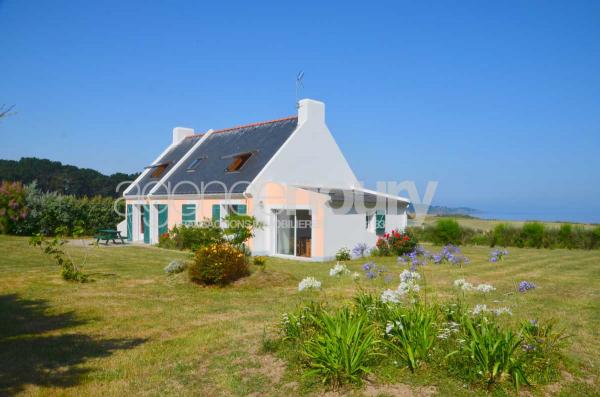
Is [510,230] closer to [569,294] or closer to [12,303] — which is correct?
[569,294]

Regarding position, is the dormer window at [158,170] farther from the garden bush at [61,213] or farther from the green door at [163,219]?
the garden bush at [61,213]

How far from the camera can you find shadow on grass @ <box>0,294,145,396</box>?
525cm

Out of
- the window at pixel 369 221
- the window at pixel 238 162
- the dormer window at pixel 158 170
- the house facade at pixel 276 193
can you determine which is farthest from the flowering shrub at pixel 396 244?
the dormer window at pixel 158 170

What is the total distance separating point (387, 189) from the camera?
21469 mm

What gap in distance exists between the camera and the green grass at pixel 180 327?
5.01m

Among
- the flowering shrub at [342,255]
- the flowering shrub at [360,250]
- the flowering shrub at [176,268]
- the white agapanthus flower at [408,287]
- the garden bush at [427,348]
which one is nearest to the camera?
the garden bush at [427,348]

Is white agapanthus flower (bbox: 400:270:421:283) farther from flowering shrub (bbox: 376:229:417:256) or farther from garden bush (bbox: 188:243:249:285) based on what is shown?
flowering shrub (bbox: 376:229:417:256)

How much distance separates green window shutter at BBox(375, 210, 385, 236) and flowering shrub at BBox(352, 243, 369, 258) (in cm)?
104

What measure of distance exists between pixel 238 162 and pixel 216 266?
11.0 m

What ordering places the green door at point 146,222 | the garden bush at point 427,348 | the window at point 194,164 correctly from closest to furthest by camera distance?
the garden bush at point 427,348 < the window at point 194,164 < the green door at point 146,222

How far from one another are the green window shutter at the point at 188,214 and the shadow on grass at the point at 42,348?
13.0m

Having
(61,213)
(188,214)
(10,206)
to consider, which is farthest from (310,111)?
(61,213)

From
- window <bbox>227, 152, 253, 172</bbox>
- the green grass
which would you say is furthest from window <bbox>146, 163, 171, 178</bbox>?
the green grass

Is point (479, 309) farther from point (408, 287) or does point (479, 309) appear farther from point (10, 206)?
point (10, 206)
